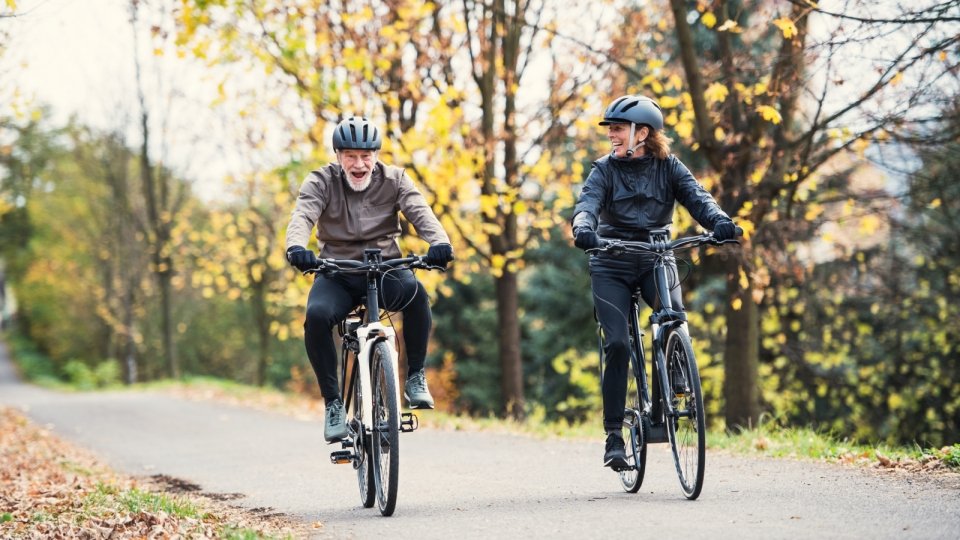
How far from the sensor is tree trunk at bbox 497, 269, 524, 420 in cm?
1393

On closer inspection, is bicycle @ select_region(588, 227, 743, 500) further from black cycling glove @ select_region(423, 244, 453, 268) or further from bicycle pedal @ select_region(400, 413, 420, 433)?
bicycle pedal @ select_region(400, 413, 420, 433)

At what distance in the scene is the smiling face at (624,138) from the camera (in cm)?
581

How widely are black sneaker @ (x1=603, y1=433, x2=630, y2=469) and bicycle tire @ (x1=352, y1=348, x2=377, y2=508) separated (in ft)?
4.26

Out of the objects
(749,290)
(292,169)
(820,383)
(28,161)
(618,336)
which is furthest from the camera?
(28,161)

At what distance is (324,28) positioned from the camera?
13.3 metres

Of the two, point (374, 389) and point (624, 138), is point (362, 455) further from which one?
point (624, 138)

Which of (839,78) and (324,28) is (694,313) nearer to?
(324,28)

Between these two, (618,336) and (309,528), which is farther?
(618,336)

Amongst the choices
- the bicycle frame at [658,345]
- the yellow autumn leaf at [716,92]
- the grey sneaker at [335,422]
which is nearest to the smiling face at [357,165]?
the grey sneaker at [335,422]

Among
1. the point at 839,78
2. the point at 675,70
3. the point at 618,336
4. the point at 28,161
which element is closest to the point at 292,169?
the point at 675,70

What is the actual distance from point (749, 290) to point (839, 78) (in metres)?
2.85

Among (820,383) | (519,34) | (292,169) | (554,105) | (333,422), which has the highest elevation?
(519,34)

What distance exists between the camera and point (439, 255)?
5539mm

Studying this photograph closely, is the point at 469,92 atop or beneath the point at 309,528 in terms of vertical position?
atop
